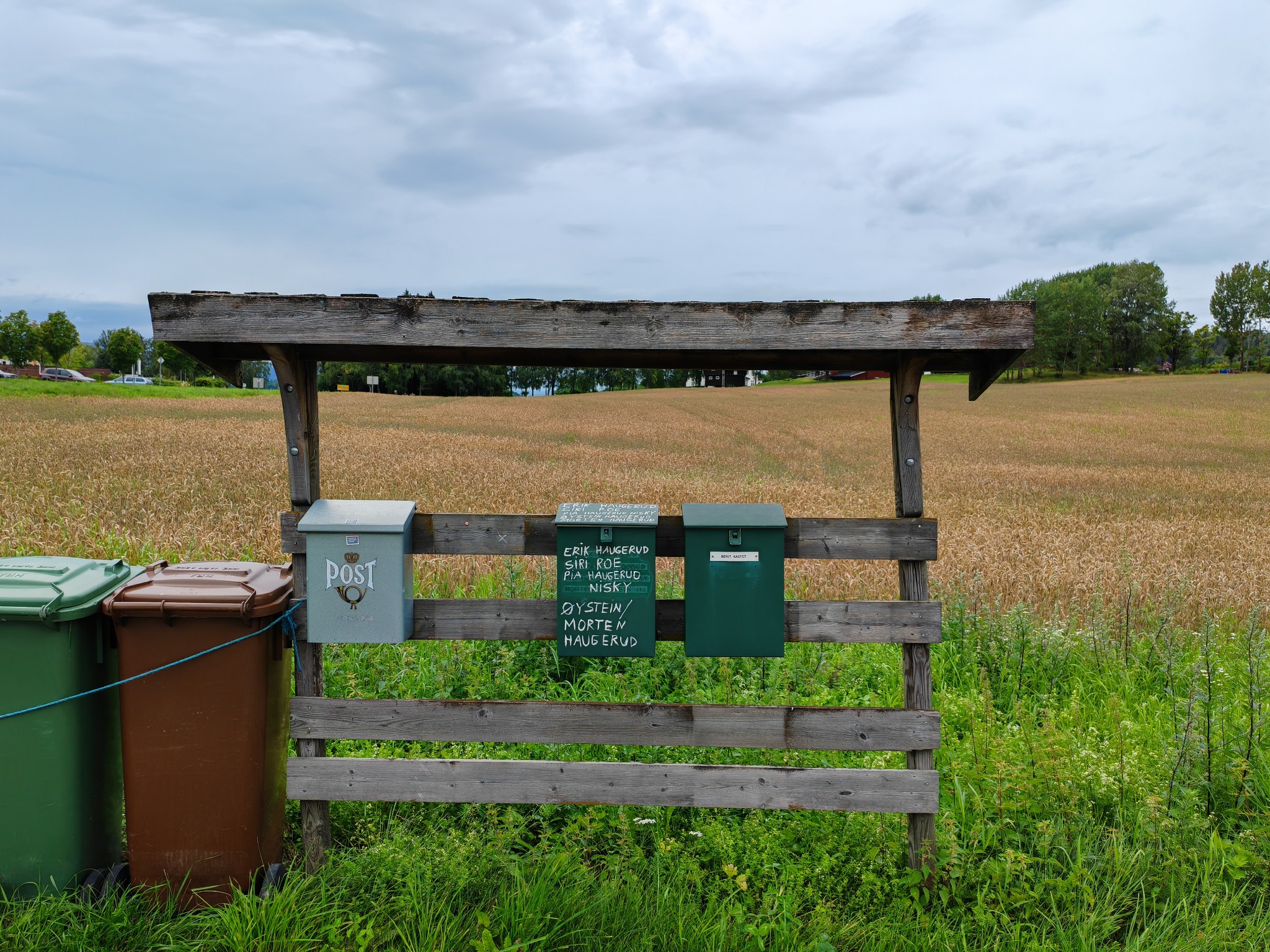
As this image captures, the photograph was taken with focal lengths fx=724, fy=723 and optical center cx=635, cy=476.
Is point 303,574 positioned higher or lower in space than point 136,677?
higher

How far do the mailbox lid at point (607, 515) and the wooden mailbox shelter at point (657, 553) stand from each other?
0.14 metres

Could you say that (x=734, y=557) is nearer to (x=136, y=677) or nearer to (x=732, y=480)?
(x=136, y=677)

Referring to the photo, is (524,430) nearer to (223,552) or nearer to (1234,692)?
(223,552)

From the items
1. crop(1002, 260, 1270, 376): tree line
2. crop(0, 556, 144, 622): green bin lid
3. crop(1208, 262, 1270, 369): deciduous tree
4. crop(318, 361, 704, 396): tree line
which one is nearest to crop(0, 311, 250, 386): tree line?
crop(318, 361, 704, 396): tree line

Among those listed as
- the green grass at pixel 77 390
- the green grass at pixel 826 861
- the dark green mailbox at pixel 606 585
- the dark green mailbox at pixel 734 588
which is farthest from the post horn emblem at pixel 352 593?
the green grass at pixel 77 390

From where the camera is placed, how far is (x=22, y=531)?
24.4 feet

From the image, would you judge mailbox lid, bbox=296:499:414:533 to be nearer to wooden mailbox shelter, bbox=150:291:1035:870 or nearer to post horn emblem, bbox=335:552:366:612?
Answer: wooden mailbox shelter, bbox=150:291:1035:870

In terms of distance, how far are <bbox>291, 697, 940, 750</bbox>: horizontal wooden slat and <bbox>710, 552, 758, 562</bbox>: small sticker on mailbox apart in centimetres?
59

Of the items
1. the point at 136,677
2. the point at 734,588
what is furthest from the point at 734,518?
the point at 136,677

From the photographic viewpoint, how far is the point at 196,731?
288cm

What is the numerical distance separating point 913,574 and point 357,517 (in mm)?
2346

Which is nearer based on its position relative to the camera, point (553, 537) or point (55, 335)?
point (553, 537)

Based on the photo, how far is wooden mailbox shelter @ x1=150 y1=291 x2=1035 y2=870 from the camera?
9.47 feet

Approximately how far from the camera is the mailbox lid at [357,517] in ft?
9.49
